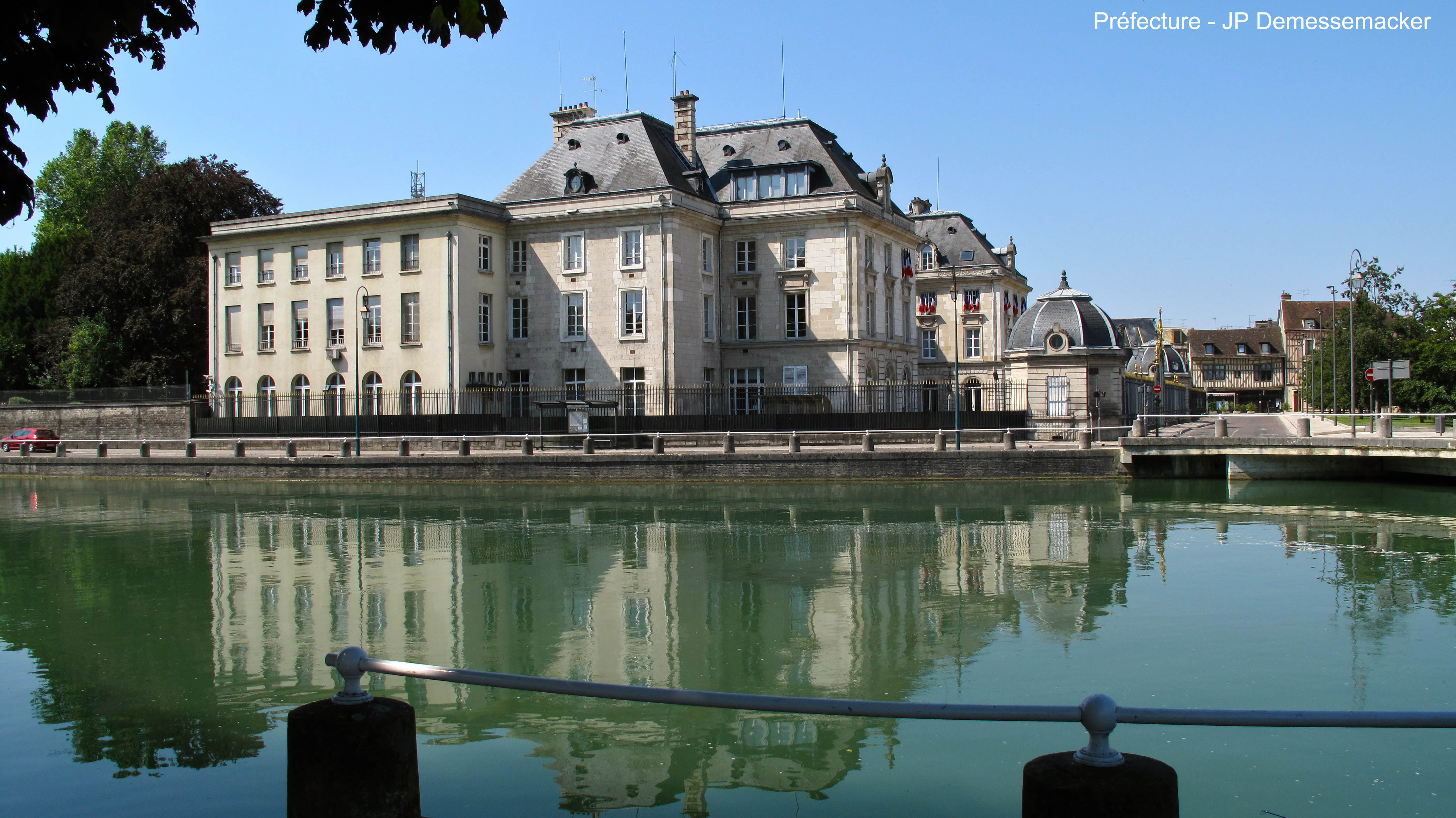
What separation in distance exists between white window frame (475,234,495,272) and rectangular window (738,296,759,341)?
33.2 feet

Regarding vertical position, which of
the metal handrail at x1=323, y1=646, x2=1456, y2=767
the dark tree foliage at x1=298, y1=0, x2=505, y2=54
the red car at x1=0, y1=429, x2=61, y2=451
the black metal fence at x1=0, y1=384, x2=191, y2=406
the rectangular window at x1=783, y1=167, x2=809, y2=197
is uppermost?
the rectangular window at x1=783, y1=167, x2=809, y2=197

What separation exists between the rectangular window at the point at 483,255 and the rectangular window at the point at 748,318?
33.5ft

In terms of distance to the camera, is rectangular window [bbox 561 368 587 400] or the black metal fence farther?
the black metal fence

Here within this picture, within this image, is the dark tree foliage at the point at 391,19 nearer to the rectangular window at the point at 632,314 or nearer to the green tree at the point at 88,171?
the rectangular window at the point at 632,314

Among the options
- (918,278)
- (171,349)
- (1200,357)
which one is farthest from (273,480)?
(1200,357)

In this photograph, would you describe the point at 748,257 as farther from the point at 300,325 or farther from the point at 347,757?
the point at 347,757

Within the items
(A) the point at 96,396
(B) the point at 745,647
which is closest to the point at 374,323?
(A) the point at 96,396

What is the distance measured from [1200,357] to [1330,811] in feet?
401

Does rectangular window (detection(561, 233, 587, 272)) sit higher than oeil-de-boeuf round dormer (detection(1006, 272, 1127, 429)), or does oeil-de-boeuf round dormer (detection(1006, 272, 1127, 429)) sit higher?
rectangular window (detection(561, 233, 587, 272))

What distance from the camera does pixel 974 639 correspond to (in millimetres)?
11859

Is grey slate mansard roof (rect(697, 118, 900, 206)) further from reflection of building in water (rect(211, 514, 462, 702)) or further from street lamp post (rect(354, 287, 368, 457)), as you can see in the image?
reflection of building in water (rect(211, 514, 462, 702))

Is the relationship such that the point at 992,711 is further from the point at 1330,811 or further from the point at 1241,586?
the point at 1241,586

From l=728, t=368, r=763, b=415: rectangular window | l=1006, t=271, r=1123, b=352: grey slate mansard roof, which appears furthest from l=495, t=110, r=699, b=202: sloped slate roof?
l=1006, t=271, r=1123, b=352: grey slate mansard roof

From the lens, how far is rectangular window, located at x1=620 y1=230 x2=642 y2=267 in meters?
43.2
